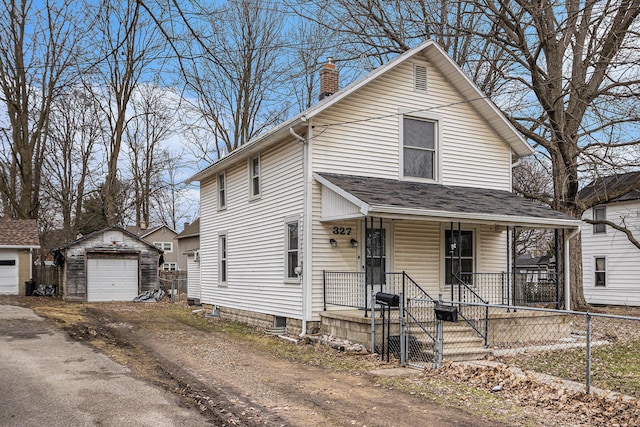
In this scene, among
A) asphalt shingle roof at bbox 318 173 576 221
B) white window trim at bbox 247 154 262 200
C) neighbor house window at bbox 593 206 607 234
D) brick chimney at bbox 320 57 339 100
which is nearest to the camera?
asphalt shingle roof at bbox 318 173 576 221

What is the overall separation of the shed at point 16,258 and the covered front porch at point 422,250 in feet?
62.6

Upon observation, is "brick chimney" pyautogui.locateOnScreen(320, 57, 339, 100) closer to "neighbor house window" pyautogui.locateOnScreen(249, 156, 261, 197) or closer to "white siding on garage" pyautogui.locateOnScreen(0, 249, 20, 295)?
"neighbor house window" pyautogui.locateOnScreen(249, 156, 261, 197)

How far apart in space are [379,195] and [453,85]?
4.86 metres

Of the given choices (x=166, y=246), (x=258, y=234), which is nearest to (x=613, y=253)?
(x=258, y=234)

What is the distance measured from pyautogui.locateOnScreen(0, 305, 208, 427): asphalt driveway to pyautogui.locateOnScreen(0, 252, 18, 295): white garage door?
55.2 feet

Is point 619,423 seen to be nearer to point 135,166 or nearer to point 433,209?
point 433,209

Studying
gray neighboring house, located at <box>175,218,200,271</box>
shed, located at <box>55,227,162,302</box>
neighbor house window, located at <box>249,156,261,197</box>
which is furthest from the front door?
gray neighboring house, located at <box>175,218,200,271</box>

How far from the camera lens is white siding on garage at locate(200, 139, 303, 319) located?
13445 millimetres

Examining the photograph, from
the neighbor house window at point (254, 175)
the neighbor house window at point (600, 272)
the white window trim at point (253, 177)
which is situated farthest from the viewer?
the neighbor house window at point (600, 272)

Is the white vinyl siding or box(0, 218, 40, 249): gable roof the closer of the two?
the white vinyl siding

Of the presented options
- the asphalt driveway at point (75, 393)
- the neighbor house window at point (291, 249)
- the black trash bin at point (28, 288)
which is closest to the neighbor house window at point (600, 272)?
the neighbor house window at point (291, 249)

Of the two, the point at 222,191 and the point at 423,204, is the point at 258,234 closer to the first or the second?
the point at 222,191

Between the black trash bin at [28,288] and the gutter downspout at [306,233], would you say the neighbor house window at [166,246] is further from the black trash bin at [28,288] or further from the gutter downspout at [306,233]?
the gutter downspout at [306,233]

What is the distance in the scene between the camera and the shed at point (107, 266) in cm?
2562
